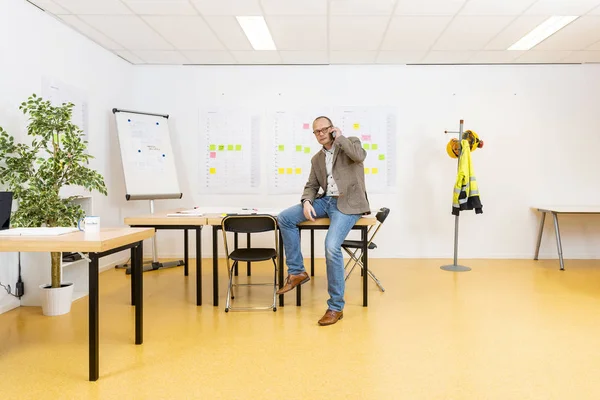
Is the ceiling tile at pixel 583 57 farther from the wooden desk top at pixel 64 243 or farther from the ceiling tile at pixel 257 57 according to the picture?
the wooden desk top at pixel 64 243

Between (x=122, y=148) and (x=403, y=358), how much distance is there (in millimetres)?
3955

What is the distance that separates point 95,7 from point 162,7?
0.60 m

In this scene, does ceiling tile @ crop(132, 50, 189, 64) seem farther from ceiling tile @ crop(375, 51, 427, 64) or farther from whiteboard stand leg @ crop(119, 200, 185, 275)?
ceiling tile @ crop(375, 51, 427, 64)

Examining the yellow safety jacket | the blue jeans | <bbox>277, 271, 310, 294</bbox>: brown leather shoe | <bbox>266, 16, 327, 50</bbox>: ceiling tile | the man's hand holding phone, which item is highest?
<bbox>266, 16, 327, 50</bbox>: ceiling tile

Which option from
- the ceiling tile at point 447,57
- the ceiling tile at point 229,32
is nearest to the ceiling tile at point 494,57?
the ceiling tile at point 447,57

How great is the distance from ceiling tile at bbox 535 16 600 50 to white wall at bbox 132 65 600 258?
712 mm

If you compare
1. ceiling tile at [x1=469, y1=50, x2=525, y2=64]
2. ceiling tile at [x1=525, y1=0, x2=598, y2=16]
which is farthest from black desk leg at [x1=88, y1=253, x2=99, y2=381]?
ceiling tile at [x1=469, y1=50, x2=525, y2=64]

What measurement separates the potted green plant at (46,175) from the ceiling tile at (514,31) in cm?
416

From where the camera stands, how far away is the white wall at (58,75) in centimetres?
364

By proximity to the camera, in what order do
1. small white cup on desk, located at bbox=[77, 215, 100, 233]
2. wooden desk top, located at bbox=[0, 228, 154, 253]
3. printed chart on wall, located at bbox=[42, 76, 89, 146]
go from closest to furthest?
wooden desk top, located at bbox=[0, 228, 154, 253]
small white cup on desk, located at bbox=[77, 215, 100, 233]
printed chart on wall, located at bbox=[42, 76, 89, 146]

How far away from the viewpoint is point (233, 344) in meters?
2.87

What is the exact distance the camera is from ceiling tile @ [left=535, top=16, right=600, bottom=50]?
178 inches

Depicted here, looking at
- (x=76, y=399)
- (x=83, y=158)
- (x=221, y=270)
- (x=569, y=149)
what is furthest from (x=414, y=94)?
(x=76, y=399)

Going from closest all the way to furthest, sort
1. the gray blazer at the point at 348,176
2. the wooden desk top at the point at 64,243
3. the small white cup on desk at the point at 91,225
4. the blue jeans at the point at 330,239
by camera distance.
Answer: the wooden desk top at the point at 64,243
the small white cup on desk at the point at 91,225
the blue jeans at the point at 330,239
the gray blazer at the point at 348,176
